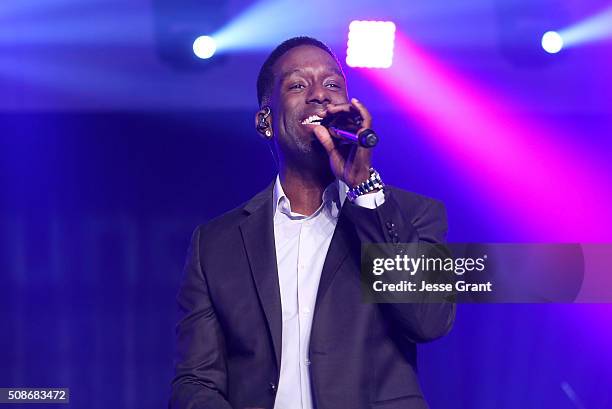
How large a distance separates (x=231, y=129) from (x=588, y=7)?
1494 millimetres

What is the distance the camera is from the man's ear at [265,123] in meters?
2.19

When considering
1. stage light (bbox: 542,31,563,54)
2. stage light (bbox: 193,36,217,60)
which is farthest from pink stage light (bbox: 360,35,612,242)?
stage light (bbox: 193,36,217,60)

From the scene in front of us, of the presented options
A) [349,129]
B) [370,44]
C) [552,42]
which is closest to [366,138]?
[349,129]

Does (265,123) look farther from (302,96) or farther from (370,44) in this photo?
(370,44)

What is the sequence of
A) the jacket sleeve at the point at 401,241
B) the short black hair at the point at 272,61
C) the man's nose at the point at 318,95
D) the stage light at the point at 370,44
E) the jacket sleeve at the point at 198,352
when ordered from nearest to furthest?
the jacket sleeve at the point at 401,241 < the jacket sleeve at the point at 198,352 < the man's nose at the point at 318,95 < the short black hair at the point at 272,61 < the stage light at the point at 370,44

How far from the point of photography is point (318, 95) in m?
2.01

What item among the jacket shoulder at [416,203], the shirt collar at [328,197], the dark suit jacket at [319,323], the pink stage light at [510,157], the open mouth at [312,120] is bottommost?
the dark suit jacket at [319,323]

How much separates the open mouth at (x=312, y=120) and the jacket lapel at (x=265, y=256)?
7.8 inches

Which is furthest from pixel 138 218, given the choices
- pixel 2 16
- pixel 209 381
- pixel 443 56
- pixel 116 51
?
pixel 209 381

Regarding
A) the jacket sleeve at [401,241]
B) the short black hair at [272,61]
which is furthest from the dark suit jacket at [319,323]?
the short black hair at [272,61]

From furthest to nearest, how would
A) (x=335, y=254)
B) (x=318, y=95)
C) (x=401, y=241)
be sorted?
(x=318, y=95) < (x=335, y=254) < (x=401, y=241)

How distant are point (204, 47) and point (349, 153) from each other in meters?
1.65

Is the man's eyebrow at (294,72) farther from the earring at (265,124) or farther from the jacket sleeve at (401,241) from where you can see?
the jacket sleeve at (401,241)

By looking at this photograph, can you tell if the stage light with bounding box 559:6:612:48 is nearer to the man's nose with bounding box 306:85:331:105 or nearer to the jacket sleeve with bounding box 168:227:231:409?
the man's nose with bounding box 306:85:331:105
